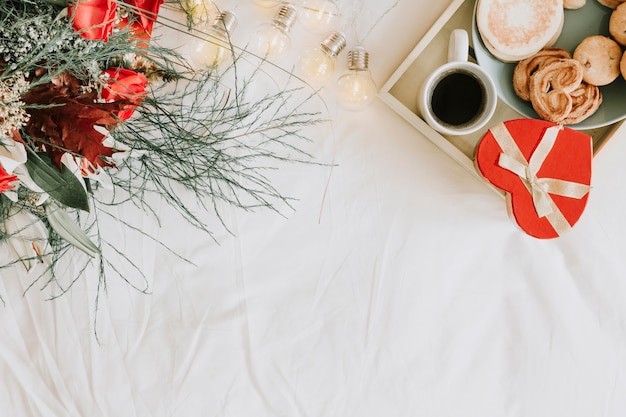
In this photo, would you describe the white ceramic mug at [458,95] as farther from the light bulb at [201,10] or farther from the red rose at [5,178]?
the red rose at [5,178]

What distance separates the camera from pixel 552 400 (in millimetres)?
691

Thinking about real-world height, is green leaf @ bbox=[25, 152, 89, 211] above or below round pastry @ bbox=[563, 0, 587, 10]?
below

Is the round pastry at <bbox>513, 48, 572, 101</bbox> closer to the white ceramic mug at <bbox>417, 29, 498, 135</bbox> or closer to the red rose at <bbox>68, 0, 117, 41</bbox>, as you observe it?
the white ceramic mug at <bbox>417, 29, 498, 135</bbox>

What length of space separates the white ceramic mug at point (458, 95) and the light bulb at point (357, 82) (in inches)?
2.8

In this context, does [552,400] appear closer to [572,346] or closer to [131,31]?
[572,346]

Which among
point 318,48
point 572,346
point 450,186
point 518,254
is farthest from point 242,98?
point 572,346

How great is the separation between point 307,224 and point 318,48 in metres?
0.23

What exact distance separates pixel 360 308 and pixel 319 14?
38 cm

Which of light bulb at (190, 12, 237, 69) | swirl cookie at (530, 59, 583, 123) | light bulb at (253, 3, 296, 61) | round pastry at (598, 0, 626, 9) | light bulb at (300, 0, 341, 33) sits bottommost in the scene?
light bulb at (190, 12, 237, 69)

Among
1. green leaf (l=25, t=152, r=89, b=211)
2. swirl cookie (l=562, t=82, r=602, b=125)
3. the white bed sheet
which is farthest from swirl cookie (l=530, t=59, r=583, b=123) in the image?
green leaf (l=25, t=152, r=89, b=211)

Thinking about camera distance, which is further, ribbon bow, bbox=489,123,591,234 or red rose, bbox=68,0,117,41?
ribbon bow, bbox=489,123,591,234

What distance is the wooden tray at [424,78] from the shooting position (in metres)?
0.62

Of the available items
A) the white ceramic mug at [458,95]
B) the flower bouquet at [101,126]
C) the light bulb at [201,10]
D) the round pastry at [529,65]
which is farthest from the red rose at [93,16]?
the round pastry at [529,65]

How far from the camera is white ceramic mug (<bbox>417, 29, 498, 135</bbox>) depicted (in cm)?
58
